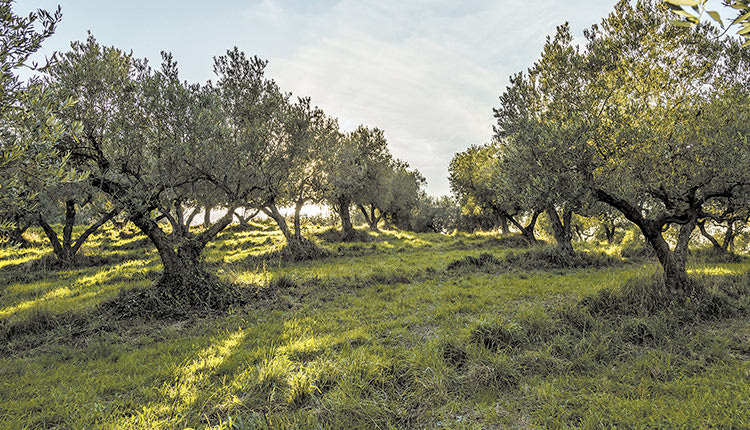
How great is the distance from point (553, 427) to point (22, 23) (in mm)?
14879

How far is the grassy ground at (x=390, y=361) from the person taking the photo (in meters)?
6.03

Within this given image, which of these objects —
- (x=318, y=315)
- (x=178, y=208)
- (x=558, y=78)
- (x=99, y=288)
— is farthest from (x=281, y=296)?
(x=558, y=78)

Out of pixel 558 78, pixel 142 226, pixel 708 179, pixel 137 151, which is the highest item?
pixel 558 78

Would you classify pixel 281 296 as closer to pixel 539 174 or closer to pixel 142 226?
pixel 142 226

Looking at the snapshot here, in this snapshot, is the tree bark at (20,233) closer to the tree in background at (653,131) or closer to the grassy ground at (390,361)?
the grassy ground at (390,361)

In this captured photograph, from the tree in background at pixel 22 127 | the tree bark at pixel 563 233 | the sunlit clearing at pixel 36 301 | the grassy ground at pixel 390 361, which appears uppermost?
the tree in background at pixel 22 127

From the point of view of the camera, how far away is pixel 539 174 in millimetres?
12852

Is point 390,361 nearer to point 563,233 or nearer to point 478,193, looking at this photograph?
point 563,233

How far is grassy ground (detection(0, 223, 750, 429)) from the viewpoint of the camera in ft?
19.8

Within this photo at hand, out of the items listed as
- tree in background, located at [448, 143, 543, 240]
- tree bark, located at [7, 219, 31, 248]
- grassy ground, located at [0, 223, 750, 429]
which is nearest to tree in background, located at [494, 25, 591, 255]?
grassy ground, located at [0, 223, 750, 429]

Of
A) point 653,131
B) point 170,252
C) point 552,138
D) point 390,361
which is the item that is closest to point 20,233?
point 170,252

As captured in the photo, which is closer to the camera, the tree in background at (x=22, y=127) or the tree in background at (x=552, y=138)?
the tree in background at (x=22, y=127)

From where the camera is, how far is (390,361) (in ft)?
25.6

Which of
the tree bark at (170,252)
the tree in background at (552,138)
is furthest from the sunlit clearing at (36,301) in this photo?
the tree in background at (552,138)
